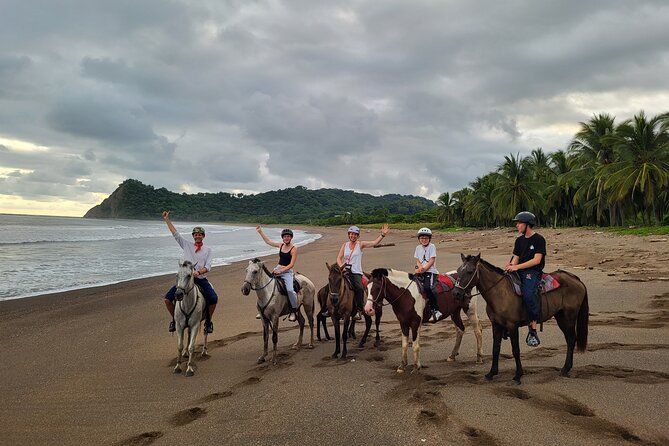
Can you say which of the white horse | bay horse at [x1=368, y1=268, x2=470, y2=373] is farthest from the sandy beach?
bay horse at [x1=368, y1=268, x2=470, y2=373]

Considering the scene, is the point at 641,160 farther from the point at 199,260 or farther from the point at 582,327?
the point at 199,260

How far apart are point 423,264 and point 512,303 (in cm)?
179

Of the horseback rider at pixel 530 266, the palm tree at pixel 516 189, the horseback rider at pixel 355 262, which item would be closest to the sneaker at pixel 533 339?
the horseback rider at pixel 530 266

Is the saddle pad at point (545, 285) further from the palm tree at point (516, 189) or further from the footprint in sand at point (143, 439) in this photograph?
the palm tree at point (516, 189)

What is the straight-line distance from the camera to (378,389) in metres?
5.87

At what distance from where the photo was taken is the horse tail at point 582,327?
627 centimetres

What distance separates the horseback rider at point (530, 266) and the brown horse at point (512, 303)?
132 mm

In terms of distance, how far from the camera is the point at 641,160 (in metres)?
33.5

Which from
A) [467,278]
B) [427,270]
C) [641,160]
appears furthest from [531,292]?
[641,160]

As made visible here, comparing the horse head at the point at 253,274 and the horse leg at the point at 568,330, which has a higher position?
the horse head at the point at 253,274

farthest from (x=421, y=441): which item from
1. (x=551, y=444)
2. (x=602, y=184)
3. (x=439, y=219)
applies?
(x=439, y=219)

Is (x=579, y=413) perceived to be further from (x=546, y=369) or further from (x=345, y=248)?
(x=345, y=248)

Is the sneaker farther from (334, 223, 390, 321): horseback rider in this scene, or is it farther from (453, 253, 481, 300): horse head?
(334, 223, 390, 321): horseback rider

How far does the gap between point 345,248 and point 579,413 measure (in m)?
4.77
